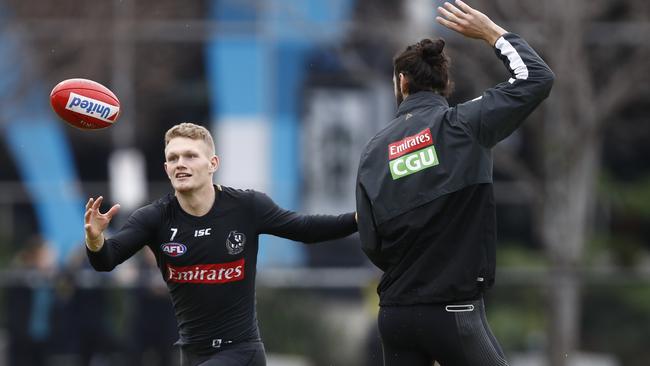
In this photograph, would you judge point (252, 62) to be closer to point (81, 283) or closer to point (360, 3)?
point (360, 3)

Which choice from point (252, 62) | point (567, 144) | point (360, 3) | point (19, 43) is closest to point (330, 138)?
point (252, 62)

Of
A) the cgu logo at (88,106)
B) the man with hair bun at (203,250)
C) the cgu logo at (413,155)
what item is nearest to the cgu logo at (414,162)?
the cgu logo at (413,155)

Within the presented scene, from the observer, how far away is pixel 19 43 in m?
21.1

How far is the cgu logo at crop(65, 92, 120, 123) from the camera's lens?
26.1 ft

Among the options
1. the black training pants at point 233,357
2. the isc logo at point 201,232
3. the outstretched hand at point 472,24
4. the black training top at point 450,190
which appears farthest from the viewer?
the isc logo at point 201,232

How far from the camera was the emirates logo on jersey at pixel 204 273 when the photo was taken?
7602mm

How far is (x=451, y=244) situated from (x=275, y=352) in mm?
9897

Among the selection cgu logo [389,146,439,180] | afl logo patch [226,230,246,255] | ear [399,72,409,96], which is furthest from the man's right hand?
ear [399,72,409,96]

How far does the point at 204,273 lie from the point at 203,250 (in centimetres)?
13

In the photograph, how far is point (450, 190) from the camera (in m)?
6.69

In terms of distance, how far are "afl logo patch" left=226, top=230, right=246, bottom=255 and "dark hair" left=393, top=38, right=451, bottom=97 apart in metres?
1.44

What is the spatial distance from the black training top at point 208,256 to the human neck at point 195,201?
31 mm

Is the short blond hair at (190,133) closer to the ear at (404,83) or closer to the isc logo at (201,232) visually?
the isc logo at (201,232)

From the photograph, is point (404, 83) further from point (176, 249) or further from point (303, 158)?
point (303, 158)
